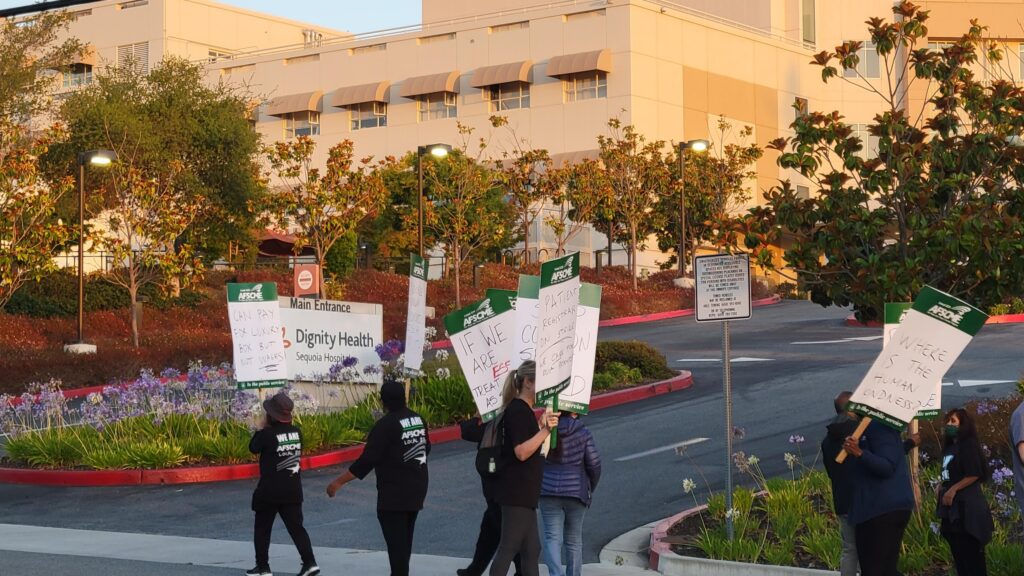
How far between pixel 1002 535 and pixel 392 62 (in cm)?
6075

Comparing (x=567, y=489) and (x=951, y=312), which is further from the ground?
(x=951, y=312)

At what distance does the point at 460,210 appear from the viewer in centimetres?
4338

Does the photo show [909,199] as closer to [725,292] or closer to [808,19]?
[725,292]

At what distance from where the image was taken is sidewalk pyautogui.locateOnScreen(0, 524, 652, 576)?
1178 centimetres

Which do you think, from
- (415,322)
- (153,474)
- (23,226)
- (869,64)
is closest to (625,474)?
(415,322)

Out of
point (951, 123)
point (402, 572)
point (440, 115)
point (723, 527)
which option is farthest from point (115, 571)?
point (440, 115)

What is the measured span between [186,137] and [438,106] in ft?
84.0

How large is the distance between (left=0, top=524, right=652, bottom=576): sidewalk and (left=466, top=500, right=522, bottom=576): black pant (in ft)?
2.77

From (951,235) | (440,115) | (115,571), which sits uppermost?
(440,115)

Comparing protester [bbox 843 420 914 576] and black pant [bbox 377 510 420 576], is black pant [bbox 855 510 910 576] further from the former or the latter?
black pant [bbox 377 510 420 576]

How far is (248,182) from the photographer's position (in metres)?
44.4

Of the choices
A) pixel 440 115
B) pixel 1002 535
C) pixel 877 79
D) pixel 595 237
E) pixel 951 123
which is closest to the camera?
pixel 1002 535

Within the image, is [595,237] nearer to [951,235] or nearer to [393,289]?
[393,289]

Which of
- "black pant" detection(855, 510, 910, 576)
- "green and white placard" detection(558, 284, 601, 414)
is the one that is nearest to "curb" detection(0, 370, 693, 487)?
"green and white placard" detection(558, 284, 601, 414)
